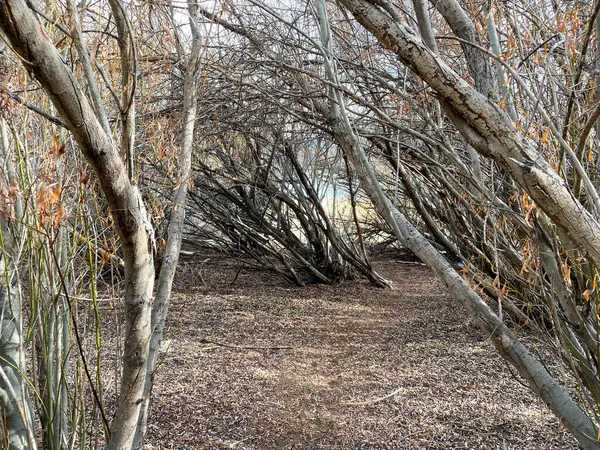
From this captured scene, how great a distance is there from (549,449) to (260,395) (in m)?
1.97

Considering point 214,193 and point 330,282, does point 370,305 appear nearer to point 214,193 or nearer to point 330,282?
point 330,282

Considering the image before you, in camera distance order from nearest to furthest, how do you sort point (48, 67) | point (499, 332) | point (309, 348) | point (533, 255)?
point (48, 67)
point (499, 332)
point (533, 255)
point (309, 348)

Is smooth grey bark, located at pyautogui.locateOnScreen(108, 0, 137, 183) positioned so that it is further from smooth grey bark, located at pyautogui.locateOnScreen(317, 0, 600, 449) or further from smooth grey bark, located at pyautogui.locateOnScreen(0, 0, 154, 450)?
smooth grey bark, located at pyautogui.locateOnScreen(317, 0, 600, 449)

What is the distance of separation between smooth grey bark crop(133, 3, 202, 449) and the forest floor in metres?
0.71

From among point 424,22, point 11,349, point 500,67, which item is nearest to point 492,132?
point 424,22

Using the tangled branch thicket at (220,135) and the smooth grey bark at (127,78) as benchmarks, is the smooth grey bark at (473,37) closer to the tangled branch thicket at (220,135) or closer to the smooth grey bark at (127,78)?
the tangled branch thicket at (220,135)

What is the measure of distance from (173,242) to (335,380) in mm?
2350

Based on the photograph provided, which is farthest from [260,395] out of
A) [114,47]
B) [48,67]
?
[48,67]

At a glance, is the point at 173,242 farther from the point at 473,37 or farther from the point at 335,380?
the point at 335,380

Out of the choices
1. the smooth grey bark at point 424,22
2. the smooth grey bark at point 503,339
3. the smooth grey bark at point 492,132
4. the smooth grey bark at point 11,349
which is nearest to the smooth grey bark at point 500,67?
the smooth grey bark at point 424,22

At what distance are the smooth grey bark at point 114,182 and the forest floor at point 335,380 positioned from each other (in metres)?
1.65

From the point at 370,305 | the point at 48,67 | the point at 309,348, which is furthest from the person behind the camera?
the point at 370,305

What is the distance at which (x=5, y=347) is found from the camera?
222 centimetres

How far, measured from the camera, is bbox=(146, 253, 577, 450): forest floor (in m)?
A: 3.37
